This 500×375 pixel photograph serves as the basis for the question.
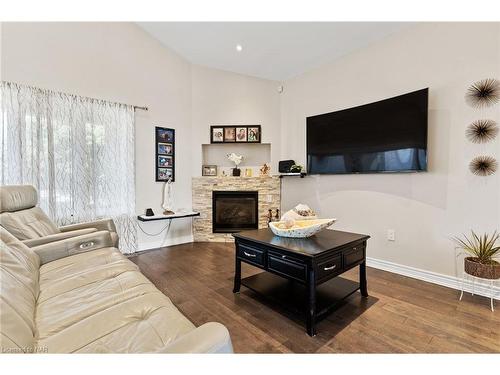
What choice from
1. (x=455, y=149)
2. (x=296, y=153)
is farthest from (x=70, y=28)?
(x=455, y=149)

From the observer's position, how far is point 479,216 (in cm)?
217

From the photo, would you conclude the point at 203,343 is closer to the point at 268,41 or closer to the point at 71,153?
the point at 71,153

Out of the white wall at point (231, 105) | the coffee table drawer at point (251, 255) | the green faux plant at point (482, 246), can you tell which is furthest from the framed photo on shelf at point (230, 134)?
the green faux plant at point (482, 246)

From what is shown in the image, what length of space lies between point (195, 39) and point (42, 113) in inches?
79.9

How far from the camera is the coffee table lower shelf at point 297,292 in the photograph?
1.74 meters

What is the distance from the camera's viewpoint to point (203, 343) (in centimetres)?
68

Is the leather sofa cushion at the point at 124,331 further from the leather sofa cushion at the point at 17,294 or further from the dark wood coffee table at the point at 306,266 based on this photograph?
the dark wood coffee table at the point at 306,266

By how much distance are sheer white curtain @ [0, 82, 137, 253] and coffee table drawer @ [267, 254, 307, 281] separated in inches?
89.7

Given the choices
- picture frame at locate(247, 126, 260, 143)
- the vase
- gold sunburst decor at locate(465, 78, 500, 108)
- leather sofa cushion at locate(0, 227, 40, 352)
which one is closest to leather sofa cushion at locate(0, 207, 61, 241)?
leather sofa cushion at locate(0, 227, 40, 352)

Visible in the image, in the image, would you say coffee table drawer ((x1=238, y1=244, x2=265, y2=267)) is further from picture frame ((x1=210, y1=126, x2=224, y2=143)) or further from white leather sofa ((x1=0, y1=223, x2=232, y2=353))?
picture frame ((x1=210, y1=126, x2=224, y2=143))

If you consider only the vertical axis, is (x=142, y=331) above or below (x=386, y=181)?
below

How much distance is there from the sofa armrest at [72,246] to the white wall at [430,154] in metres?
2.76
